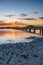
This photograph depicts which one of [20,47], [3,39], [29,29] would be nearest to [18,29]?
Answer: [29,29]

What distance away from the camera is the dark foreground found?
1165 centimetres

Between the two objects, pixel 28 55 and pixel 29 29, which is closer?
pixel 28 55

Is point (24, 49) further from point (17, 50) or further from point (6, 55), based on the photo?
point (6, 55)

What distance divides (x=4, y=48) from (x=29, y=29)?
10909 millimetres

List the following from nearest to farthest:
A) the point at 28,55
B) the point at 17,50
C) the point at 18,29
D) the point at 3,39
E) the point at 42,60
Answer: the point at 42,60 → the point at 28,55 → the point at 17,50 → the point at 3,39 → the point at 18,29

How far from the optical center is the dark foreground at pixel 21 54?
11.6 meters

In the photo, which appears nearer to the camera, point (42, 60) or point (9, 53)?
point (42, 60)

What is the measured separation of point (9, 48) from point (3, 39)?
4093 millimetres

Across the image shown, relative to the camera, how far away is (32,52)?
43.6ft

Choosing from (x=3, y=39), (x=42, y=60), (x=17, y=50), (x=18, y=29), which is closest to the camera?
(x=42, y=60)

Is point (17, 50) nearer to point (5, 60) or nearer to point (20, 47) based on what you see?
point (20, 47)

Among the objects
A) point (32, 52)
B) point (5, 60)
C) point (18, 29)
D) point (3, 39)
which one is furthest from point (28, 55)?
point (18, 29)

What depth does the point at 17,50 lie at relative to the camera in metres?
13.8

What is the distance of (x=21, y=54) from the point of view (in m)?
12.9
